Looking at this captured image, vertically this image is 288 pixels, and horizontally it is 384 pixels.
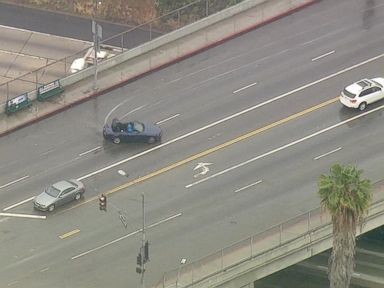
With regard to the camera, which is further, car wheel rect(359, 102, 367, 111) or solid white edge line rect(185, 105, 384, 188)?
car wheel rect(359, 102, 367, 111)

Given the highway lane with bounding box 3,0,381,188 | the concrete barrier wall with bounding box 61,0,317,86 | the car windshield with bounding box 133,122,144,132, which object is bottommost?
the car windshield with bounding box 133,122,144,132

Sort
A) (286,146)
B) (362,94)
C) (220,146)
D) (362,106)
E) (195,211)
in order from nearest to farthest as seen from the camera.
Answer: (195,211), (286,146), (220,146), (362,94), (362,106)

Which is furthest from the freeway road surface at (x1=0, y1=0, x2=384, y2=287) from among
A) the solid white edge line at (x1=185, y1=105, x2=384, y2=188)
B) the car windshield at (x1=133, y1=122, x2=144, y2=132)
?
the car windshield at (x1=133, y1=122, x2=144, y2=132)

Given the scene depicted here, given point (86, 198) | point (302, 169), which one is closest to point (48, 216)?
point (86, 198)

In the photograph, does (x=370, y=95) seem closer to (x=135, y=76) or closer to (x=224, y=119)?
(x=224, y=119)

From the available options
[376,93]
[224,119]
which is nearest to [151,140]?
[224,119]

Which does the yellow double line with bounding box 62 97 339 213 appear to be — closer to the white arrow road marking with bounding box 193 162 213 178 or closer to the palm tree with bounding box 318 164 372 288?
the white arrow road marking with bounding box 193 162 213 178
